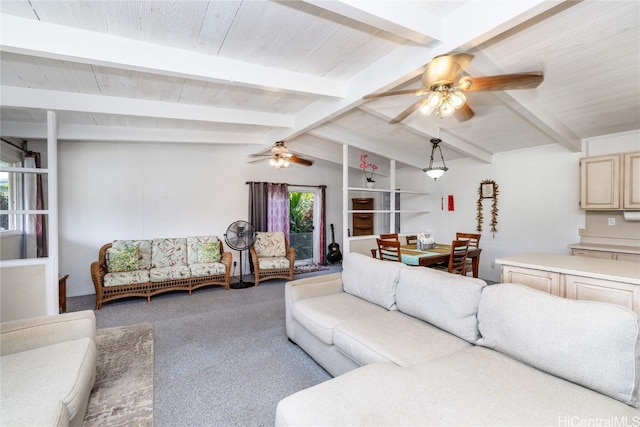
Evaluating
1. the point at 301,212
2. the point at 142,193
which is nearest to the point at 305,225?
the point at 301,212

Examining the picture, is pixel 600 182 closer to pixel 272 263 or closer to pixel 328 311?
pixel 328 311

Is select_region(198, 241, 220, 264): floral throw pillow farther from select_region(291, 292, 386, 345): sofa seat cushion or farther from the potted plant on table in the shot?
the potted plant on table

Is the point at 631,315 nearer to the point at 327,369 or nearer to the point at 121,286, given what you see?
the point at 327,369

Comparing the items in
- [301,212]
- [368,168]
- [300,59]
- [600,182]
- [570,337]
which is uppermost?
[300,59]

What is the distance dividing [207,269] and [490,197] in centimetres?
507

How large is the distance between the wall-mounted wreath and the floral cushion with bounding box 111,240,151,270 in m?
5.80

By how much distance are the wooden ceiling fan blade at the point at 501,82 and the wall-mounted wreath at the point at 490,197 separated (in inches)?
136

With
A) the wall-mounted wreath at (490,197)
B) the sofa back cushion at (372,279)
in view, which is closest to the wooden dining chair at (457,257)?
the sofa back cushion at (372,279)

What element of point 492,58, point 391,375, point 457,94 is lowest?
point 391,375

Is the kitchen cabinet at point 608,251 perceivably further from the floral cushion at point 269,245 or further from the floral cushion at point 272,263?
the floral cushion at point 269,245

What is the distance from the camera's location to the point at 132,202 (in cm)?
503

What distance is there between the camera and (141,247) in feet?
15.5

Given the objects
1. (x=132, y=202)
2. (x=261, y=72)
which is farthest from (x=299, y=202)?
(x=261, y=72)

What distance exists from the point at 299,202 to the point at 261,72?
4.47m
